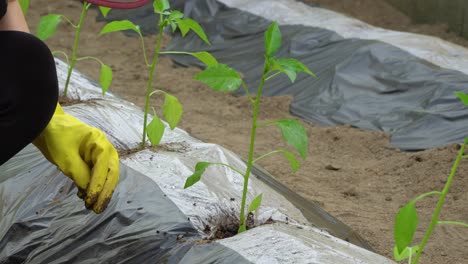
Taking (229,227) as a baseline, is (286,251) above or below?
above

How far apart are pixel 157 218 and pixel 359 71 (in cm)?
303

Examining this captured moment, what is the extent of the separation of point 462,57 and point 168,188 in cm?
311

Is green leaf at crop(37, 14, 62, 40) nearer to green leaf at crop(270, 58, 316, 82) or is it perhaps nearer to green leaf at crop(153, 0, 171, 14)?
green leaf at crop(153, 0, 171, 14)

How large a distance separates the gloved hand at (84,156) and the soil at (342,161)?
4.07 feet

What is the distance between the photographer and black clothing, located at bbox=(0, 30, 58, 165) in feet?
5.85

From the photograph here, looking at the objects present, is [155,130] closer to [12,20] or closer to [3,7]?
[12,20]

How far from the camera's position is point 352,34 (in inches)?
217

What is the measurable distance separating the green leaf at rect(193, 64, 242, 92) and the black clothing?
458mm

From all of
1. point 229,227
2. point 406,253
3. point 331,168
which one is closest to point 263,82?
point 229,227

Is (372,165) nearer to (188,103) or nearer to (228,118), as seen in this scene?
(228,118)

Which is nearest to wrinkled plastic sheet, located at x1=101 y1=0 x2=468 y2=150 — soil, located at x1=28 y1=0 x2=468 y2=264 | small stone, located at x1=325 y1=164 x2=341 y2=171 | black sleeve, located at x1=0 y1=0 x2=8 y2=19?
soil, located at x1=28 y1=0 x2=468 y2=264

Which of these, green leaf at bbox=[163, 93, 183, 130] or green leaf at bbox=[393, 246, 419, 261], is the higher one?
green leaf at bbox=[393, 246, 419, 261]

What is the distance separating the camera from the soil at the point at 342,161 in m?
3.27

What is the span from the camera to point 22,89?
1810 millimetres
